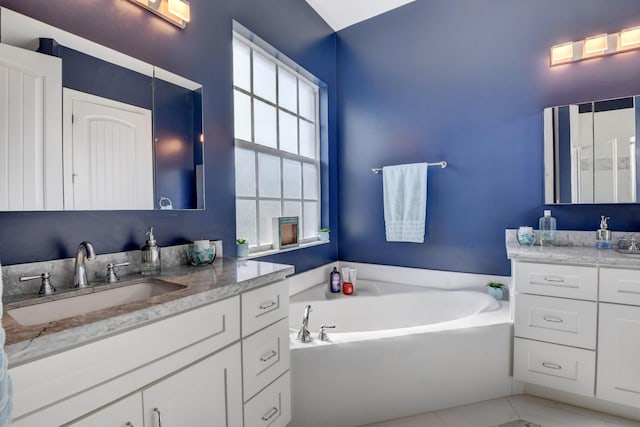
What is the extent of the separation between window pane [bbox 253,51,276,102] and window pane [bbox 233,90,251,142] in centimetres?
16

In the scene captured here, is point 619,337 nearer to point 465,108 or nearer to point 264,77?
point 465,108

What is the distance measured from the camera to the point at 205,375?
3.28 feet

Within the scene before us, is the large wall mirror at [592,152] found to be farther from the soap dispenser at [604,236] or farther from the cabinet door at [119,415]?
the cabinet door at [119,415]

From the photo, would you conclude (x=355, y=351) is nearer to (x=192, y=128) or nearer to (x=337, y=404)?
(x=337, y=404)

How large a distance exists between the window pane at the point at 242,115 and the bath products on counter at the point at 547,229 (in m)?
2.12

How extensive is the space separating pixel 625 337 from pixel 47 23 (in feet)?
9.49

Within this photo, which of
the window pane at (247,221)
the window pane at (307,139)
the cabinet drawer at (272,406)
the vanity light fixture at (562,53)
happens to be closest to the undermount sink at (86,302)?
the cabinet drawer at (272,406)

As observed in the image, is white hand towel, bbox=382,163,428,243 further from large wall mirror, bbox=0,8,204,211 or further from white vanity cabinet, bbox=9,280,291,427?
large wall mirror, bbox=0,8,204,211

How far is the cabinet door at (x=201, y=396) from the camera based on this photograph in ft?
2.84

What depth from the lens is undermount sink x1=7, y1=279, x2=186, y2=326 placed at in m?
0.92

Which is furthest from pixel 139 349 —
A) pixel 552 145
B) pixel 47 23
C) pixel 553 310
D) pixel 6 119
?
pixel 552 145

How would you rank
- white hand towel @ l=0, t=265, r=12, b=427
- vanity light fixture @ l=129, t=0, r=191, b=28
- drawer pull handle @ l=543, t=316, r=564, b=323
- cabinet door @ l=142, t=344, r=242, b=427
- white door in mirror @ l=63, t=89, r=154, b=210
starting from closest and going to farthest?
white hand towel @ l=0, t=265, r=12, b=427
cabinet door @ l=142, t=344, r=242, b=427
white door in mirror @ l=63, t=89, r=154, b=210
vanity light fixture @ l=129, t=0, r=191, b=28
drawer pull handle @ l=543, t=316, r=564, b=323

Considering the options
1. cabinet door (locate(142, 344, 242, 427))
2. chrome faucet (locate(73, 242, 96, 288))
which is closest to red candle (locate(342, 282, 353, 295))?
cabinet door (locate(142, 344, 242, 427))

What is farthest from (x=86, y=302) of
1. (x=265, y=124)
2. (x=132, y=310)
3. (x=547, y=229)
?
(x=547, y=229)
